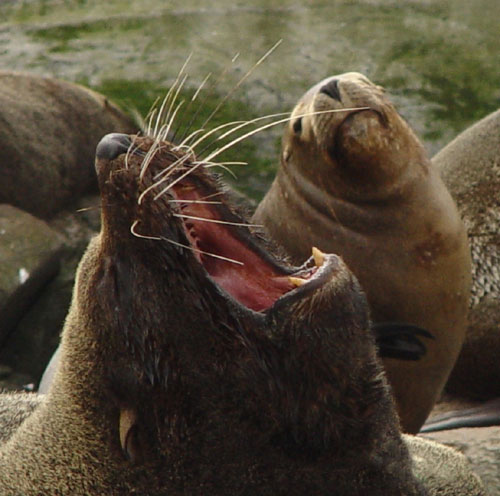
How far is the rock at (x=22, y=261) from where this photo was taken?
7.16 meters

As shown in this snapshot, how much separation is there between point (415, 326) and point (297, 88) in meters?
6.25

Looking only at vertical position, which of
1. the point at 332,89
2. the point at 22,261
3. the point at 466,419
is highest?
the point at 332,89

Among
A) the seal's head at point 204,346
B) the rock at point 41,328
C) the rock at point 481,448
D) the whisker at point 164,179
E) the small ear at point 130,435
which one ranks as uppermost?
the whisker at point 164,179

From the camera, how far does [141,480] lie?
285 cm

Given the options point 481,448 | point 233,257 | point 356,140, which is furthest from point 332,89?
point 233,257

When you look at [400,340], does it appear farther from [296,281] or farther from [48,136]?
[48,136]

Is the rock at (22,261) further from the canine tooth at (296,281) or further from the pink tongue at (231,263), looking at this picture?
the canine tooth at (296,281)

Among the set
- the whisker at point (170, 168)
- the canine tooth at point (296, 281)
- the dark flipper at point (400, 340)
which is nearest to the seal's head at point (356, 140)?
the dark flipper at point (400, 340)

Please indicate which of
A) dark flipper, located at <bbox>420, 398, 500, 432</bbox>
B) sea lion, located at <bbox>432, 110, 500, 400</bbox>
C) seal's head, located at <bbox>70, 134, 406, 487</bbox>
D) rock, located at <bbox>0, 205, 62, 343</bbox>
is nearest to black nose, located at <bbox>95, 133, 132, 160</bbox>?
seal's head, located at <bbox>70, 134, 406, 487</bbox>

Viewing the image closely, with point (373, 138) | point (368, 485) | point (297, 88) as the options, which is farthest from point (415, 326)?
point (297, 88)

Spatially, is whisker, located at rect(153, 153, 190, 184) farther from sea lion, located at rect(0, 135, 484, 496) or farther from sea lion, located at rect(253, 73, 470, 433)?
sea lion, located at rect(253, 73, 470, 433)

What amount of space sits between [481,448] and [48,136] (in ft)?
20.2

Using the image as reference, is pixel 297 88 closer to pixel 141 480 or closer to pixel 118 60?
pixel 118 60

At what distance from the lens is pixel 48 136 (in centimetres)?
938
